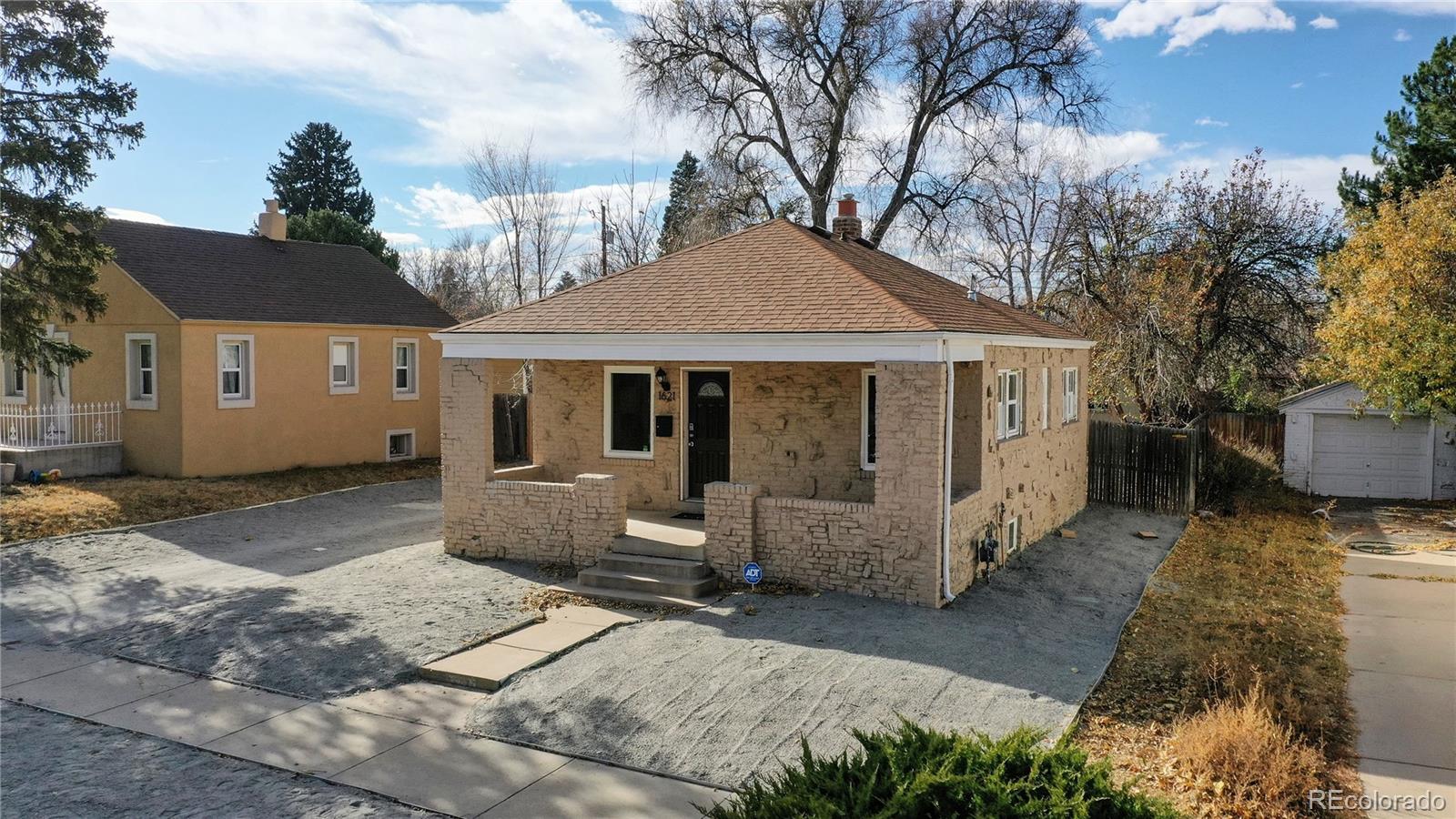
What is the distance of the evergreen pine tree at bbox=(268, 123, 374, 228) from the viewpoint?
43.3 metres

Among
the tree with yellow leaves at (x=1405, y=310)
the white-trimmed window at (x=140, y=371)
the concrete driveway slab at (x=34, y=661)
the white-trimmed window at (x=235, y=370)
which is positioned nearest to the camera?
the concrete driveway slab at (x=34, y=661)

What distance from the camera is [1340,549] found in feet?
51.1

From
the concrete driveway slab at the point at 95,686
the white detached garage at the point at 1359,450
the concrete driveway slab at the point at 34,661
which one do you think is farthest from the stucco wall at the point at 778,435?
the white detached garage at the point at 1359,450

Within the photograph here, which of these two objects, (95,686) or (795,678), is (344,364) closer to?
(95,686)

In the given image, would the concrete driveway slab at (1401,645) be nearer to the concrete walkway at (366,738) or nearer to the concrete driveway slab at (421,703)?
the concrete walkway at (366,738)

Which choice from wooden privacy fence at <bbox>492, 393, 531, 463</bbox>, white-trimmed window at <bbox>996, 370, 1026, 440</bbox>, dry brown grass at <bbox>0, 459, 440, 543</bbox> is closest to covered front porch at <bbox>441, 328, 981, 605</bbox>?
white-trimmed window at <bbox>996, 370, 1026, 440</bbox>

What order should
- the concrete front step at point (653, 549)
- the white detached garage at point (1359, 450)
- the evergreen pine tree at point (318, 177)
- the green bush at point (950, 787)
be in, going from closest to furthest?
the green bush at point (950, 787), the concrete front step at point (653, 549), the white detached garage at point (1359, 450), the evergreen pine tree at point (318, 177)

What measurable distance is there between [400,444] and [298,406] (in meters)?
3.25

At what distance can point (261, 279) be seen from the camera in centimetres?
2220

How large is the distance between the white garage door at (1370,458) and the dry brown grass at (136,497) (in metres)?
21.2

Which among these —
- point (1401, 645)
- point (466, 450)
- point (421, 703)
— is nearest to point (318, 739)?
point (421, 703)

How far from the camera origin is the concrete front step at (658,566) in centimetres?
1145

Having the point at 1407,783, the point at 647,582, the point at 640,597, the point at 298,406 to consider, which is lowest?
the point at 1407,783

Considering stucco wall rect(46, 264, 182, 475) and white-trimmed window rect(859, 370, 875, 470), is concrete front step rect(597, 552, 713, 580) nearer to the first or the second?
white-trimmed window rect(859, 370, 875, 470)
